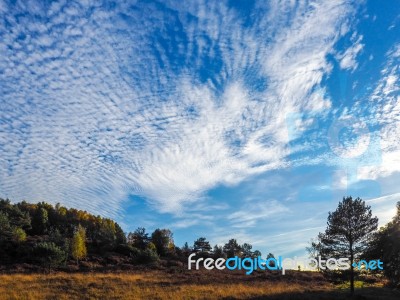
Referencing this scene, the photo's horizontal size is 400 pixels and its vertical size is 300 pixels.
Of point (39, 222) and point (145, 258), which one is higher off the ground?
point (39, 222)

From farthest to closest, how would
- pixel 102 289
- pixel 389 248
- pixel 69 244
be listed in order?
1. pixel 69 244
2. pixel 389 248
3. pixel 102 289

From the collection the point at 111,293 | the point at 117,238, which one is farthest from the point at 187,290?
the point at 117,238

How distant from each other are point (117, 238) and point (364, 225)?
5165cm

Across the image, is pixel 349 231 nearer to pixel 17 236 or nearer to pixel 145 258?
pixel 145 258

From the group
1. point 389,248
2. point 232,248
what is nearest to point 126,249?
point 232,248

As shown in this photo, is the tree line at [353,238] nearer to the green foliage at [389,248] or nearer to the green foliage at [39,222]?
the green foliage at [389,248]

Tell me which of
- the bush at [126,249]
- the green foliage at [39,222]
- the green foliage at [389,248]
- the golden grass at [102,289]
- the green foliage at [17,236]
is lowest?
the golden grass at [102,289]

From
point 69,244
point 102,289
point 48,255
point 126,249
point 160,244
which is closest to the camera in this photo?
point 102,289

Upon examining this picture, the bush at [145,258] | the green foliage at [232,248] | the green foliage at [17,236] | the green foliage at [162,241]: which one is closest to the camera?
the green foliage at [17,236]

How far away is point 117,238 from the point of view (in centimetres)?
7331

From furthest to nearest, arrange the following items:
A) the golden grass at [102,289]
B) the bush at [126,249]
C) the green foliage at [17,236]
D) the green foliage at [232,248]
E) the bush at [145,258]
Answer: the green foliage at [232,248]
the bush at [126,249]
the bush at [145,258]
the green foliage at [17,236]
the golden grass at [102,289]

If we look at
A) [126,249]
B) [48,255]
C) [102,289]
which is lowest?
[102,289]

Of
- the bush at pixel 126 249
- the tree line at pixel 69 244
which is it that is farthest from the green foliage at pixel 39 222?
the bush at pixel 126 249

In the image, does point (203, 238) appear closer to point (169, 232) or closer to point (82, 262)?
point (169, 232)
